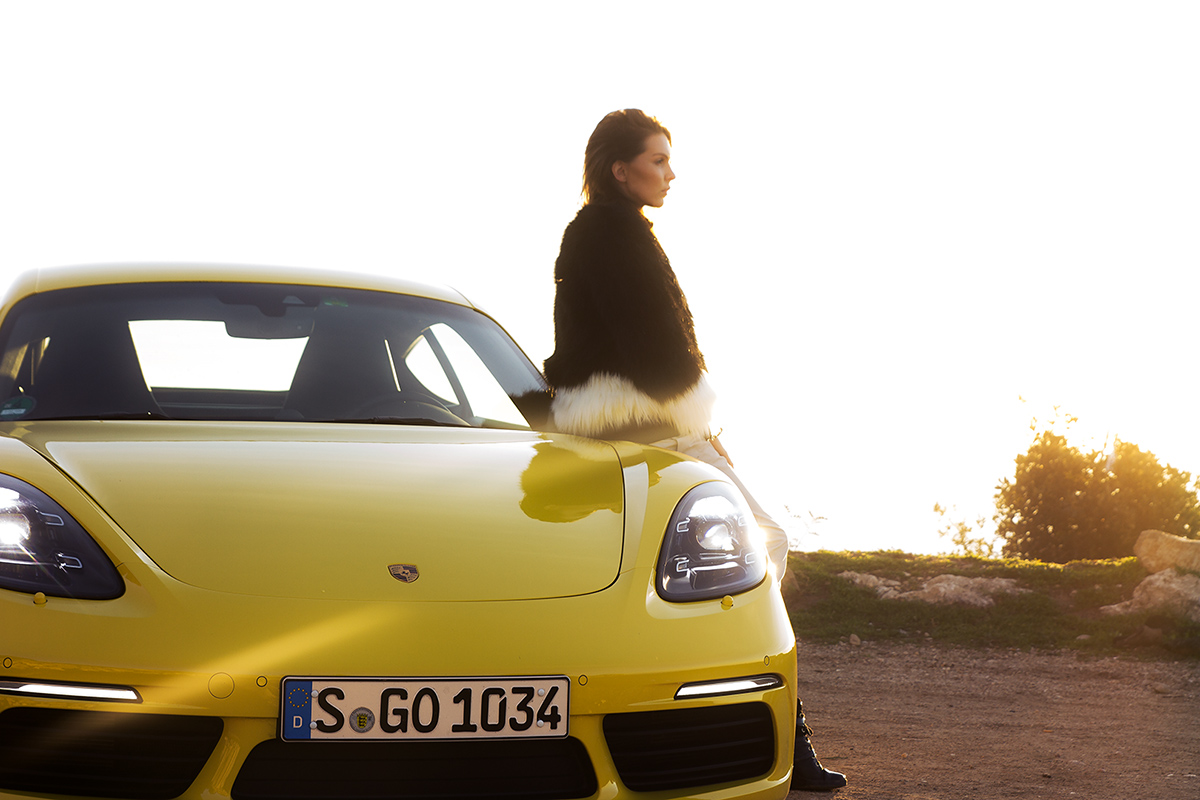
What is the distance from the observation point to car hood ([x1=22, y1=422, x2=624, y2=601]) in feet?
6.95

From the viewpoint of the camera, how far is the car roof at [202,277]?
3311 mm

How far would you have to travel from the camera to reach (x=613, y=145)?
3.76 meters

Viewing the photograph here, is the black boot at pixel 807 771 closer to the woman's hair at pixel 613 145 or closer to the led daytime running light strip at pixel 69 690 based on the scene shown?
the woman's hair at pixel 613 145

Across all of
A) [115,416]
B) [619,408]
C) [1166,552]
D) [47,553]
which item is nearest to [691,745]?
[47,553]

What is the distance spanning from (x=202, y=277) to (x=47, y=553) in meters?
1.56

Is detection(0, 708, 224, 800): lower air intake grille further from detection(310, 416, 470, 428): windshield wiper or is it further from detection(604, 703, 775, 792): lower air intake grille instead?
detection(310, 416, 470, 428): windshield wiper

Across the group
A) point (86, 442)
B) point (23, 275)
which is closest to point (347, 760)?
point (86, 442)

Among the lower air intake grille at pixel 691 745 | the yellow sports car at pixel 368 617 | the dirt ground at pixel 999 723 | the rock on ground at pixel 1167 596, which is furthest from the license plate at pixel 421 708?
the rock on ground at pixel 1167 596

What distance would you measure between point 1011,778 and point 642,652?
2391 mm

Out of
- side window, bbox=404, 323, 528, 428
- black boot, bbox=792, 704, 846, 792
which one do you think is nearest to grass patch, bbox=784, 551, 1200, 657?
black boot, bbox=792, 704, 846, 792

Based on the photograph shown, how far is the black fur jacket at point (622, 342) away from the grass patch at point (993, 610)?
4.61 meters

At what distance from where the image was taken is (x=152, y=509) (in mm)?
2217

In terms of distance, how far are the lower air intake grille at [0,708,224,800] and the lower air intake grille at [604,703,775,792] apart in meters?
0.74

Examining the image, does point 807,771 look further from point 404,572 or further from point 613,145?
point 613,145
